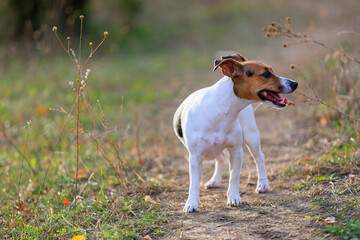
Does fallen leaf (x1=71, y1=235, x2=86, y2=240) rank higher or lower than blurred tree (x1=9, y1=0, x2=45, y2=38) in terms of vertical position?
lower

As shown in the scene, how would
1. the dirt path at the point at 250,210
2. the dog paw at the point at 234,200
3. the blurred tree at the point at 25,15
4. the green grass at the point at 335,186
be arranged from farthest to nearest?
the blurred tree at the point at 25,15 < the dog paw at the point at 234,200 < the dirt path at the point at 250,210 < the green grass at the point at 335,186

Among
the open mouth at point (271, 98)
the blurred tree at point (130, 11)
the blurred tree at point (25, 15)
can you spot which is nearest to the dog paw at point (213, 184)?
the open mouth at point (271, 98)

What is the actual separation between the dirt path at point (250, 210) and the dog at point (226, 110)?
185 mm

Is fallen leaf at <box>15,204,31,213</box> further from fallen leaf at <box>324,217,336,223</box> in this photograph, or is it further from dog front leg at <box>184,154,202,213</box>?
fallen leaf at <box>324,217,336,223</box>

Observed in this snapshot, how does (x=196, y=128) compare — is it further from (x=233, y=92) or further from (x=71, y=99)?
(x=71, y=99)

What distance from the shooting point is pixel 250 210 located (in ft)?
14.3

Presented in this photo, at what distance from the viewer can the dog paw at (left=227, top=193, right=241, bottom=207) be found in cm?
447

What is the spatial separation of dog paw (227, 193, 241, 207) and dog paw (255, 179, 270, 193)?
47 centimetres

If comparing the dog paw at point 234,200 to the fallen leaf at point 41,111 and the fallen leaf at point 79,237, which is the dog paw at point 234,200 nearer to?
the fallen leaf at point 79,237

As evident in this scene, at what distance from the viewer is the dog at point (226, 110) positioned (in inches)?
162

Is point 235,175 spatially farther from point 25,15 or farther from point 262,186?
point 25,15

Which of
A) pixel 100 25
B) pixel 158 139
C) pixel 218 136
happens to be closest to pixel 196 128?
pixel 218 136

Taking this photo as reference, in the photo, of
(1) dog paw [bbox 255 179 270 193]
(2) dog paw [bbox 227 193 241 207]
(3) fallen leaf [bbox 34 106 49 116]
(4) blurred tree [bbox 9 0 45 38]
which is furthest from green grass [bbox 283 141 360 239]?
→ (4) blurred tree [bbox 9 0 45 38]

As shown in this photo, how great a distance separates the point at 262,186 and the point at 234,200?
1.81ft
